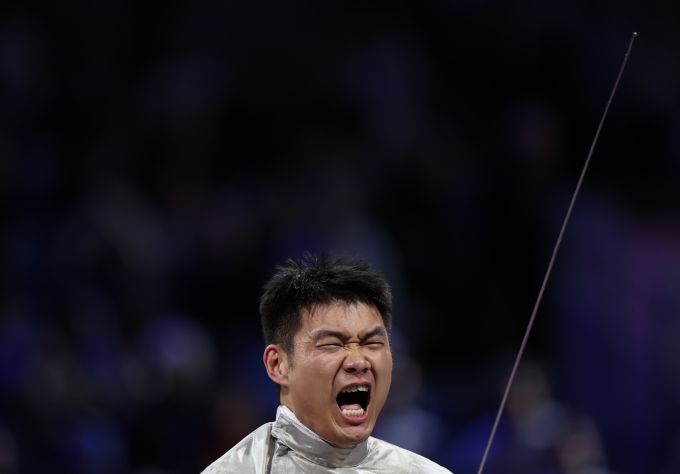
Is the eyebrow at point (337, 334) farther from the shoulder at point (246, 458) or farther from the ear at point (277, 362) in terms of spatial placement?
the shoulder at point (246, 458)

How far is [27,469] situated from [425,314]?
2.26 meters

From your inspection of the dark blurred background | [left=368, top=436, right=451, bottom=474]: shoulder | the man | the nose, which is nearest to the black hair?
the man

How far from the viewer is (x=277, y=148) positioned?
330 inches

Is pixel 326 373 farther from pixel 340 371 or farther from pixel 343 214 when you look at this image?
pixel 343 214

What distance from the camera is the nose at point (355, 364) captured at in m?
3.58

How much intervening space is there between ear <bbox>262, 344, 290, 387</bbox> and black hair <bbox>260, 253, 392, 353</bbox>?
0.06 ft

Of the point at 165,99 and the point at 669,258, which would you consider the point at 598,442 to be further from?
the point at 165,99

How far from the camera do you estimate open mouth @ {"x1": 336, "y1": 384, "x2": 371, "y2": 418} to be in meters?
3.60

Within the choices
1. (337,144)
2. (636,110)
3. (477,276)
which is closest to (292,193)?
(337,144)

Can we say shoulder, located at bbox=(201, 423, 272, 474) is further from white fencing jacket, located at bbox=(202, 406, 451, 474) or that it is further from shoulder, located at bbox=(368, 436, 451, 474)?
shoulder, located at bbox=(368, 436, 451, 474)

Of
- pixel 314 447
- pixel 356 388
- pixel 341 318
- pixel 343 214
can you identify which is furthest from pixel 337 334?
pixel 343 214

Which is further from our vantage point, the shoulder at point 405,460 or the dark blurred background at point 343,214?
the dark blurred background at point 343,214

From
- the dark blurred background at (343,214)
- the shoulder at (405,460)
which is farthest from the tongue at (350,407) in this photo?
the dark blurred background at (343,214)

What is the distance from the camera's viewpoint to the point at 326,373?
3586 millimetres
